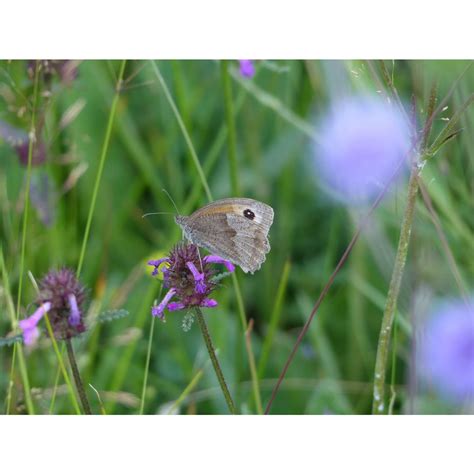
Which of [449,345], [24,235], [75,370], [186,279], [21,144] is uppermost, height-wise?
[21,144]

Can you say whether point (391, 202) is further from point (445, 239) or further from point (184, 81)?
point (184, 81)

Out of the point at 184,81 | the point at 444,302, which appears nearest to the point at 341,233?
the point at 444,302

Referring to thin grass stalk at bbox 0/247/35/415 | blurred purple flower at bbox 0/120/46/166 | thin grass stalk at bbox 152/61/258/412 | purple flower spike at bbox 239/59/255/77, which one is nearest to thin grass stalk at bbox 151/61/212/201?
thin grass stalk at bbox 152/61/258/412

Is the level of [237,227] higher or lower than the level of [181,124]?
lower

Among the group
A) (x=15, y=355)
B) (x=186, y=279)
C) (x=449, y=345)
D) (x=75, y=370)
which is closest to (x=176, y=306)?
(x=186, y=279)

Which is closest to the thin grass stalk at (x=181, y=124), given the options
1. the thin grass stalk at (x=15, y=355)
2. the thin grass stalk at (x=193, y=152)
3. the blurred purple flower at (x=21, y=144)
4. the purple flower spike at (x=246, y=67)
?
the thin grass stalk at (x=193, y=152)

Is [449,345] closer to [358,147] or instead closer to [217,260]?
[358,147]
